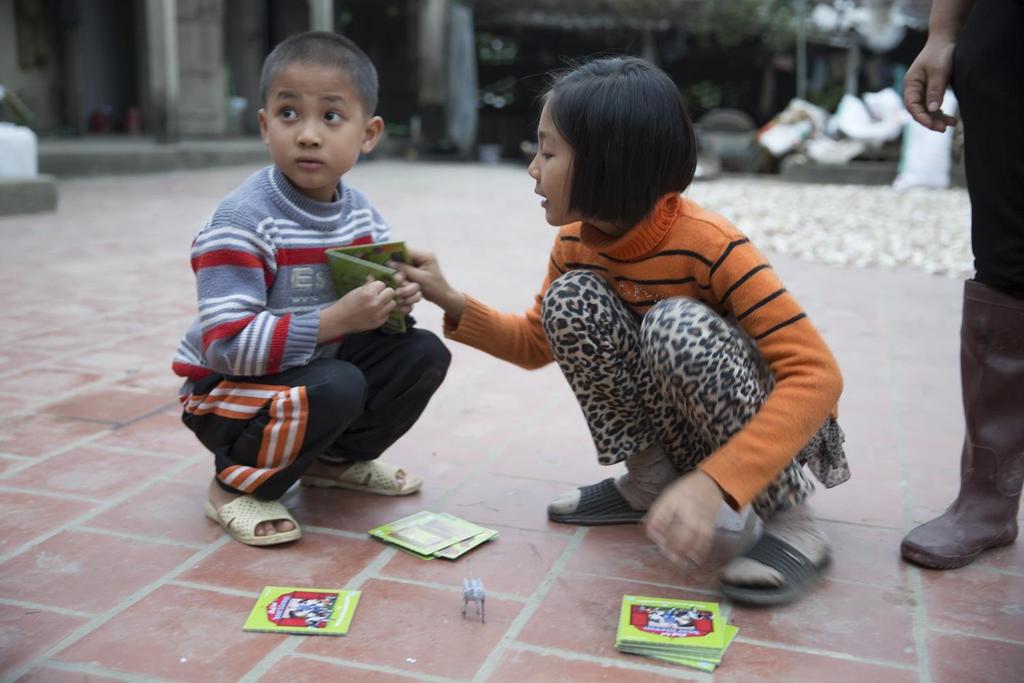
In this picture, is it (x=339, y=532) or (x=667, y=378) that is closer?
(x=667, y=378)

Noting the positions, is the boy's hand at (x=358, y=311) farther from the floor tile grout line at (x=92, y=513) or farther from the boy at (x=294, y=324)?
the floor tile grout line at (x=92, y=513)

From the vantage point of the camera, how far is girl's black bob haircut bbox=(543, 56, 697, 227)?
5.85 feet

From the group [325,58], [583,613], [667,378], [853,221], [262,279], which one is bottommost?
[853,221]

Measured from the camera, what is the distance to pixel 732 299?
71.2 inches

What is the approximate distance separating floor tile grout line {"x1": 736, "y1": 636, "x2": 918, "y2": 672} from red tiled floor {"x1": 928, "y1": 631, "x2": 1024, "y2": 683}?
0.05 m

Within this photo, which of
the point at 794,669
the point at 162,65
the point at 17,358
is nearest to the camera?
the point at 794,669

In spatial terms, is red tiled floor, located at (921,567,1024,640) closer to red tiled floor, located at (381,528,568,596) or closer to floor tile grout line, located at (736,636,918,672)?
floor tile grout line, located at (736,636,918,672)

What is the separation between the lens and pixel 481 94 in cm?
1788

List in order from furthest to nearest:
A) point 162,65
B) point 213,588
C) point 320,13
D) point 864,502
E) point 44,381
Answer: point 320,13 < point 162,65 < point 44,381 < point 864,502 < point 213,588

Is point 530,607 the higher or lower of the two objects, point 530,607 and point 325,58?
the lower

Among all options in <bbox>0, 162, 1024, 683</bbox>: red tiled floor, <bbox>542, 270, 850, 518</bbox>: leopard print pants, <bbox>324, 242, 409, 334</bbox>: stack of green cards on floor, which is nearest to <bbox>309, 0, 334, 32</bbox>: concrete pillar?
<bbox>0, 162, 1024, 683</bbox>: red tiled floor

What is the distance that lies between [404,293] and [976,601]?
120 cm

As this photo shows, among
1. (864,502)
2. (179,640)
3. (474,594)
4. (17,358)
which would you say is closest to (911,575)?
(864,502)

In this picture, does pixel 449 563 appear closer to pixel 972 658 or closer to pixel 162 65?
pixel 972 658
